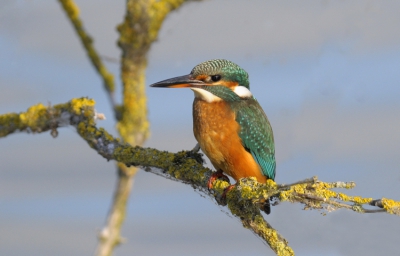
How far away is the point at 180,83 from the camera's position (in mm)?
3588

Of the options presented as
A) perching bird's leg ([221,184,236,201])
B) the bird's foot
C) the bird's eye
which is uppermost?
the bird's eye

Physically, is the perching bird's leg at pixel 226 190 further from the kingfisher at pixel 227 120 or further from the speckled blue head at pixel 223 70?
the speckled blue head at pixel 223 70

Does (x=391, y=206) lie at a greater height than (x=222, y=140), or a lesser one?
lesser

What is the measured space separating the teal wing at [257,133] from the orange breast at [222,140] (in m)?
0.04

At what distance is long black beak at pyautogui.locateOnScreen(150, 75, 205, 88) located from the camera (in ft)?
11.8

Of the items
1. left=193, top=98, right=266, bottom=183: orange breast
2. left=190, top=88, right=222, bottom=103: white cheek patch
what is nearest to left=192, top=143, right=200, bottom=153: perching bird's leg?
left=193, top=98, right=266, bottom=183: orange breast

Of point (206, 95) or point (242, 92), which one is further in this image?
point (242, 92)

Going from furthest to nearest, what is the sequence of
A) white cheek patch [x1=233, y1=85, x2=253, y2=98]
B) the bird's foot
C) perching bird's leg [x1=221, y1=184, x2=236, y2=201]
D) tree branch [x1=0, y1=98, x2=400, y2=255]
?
white cheek patch [x1=233, y1=85, x2=253, y2=98] < the bird's foot < perching bird's leg [x1=221, y1=184, x2=236, y2=201] < tree branch [x1=0, y1=98, x2=400, y2=255]

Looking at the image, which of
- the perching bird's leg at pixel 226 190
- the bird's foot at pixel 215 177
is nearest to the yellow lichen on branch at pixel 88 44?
the bird's foot at pixel 215 177

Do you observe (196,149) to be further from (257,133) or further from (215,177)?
(257,133)

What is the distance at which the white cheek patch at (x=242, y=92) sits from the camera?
378 cm

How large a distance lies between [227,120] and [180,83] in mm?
385

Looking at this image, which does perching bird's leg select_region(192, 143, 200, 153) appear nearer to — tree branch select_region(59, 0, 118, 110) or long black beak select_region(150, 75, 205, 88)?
long black beak select_region(150, 75, 205, 88)

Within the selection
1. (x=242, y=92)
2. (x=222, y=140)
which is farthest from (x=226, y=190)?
(x=242, y=92)
